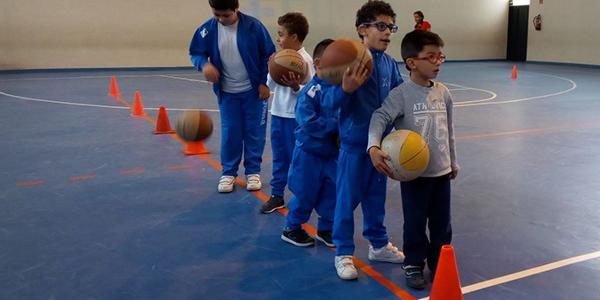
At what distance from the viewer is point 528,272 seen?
3361 mm

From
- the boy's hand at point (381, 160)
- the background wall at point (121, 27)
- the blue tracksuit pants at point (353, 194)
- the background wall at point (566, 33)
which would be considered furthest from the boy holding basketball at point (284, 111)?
the background wall at point (566, 33)

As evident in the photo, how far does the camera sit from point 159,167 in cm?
597

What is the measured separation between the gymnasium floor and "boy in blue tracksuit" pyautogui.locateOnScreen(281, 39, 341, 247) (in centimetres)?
15

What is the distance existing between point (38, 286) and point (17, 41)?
16.0 metres

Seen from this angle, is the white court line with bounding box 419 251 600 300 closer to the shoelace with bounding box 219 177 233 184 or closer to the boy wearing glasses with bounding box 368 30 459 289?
the boy wearing glasses with bounding box 368 30 459 289

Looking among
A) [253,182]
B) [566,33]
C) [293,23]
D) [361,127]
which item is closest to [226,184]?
[253,182]

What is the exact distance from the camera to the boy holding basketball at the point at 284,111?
4.31m

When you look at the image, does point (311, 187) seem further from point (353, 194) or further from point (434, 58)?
point (434, 58)

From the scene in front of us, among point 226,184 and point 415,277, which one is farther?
point 226,184

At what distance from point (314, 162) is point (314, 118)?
1.12ft

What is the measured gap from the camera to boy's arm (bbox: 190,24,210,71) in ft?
16.2

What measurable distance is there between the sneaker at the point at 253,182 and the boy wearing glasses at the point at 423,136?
215cm

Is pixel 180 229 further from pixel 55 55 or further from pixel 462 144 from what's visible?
pixel 55 55

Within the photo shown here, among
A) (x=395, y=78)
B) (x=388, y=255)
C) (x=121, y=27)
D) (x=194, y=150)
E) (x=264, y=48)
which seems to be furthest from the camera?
(x=121, y=27)
